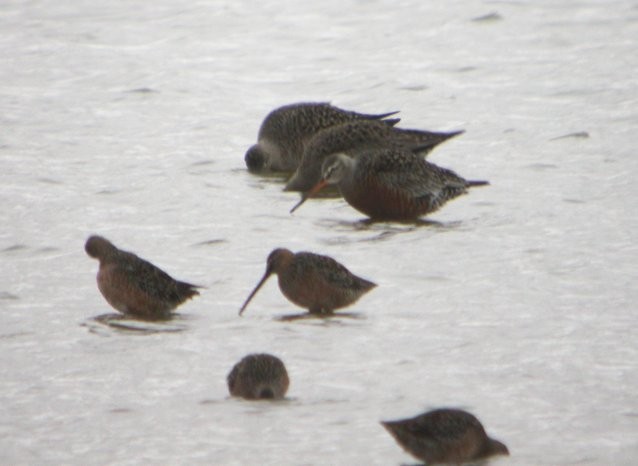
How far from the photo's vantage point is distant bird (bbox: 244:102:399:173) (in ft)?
41.7

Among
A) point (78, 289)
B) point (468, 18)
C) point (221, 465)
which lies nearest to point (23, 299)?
point (78, 289)

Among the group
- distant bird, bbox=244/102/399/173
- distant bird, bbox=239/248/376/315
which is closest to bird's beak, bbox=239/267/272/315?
distant bird, bbox=239/248/376/315

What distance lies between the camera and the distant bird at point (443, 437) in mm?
6027

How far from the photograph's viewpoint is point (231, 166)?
1259cm

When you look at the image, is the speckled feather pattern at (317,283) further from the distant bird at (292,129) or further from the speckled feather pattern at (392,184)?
the distant bird at (292,129)

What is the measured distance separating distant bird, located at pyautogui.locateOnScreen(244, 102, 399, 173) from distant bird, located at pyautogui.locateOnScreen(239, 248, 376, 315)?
4322 millimetres

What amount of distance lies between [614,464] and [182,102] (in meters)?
9.28

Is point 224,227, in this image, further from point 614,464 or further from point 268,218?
point 614,464

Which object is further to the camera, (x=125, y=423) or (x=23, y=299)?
(x=23, y=299)

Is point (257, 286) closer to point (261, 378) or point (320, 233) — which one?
point (261, 378)

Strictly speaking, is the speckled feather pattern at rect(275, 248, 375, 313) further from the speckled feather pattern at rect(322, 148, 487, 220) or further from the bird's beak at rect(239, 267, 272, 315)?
the speckled feather pattern at rect(322, 148, 487, 220)

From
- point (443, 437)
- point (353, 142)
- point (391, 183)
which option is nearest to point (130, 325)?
point (443, 437)

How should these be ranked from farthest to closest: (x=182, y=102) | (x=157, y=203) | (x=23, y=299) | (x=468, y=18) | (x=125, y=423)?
(x=468, y=18), (x=182, y=102), (x=157, y=203), (x=23, y=299), (x=125, y=423)

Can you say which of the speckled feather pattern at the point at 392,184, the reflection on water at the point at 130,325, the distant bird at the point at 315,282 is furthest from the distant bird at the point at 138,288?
the speckled feather pattern at the point at 392,184
